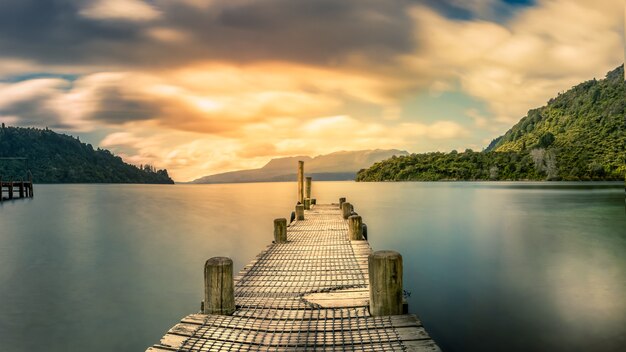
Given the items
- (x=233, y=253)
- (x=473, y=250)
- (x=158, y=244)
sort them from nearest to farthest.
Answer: (x=473, y=250)
(x=233, y=253)
(x=158, y=244)

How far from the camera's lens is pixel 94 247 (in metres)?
26.8

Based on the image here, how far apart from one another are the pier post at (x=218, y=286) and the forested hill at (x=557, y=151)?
10654 centimetres

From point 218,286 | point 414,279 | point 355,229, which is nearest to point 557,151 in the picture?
point 414,279

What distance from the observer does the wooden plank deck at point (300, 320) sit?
20.4ft

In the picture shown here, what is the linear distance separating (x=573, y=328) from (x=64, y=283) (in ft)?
60.7

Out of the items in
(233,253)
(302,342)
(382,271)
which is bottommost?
(233,253)

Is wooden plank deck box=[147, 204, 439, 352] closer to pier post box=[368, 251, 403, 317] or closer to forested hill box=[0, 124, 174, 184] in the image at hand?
pier post box=[368, 251, 403, 317]

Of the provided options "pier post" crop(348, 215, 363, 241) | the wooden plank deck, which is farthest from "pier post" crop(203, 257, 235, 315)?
"pier post" crop(348, 215, 363, 241)

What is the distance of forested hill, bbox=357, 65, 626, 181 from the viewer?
356ft

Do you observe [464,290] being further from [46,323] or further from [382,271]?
[46,323]

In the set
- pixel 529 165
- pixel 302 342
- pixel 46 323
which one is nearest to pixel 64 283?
pixel 46 323

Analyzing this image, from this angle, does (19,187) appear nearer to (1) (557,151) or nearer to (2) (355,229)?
(2) (355,229)

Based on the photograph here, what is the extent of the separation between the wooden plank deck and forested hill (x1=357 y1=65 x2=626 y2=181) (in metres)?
103

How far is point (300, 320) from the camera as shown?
23.9ft
